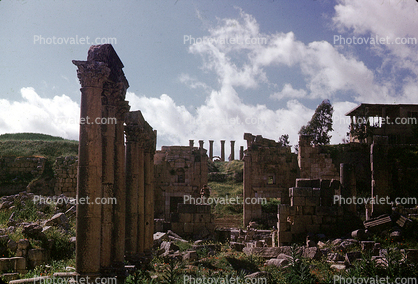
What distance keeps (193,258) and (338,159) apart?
20985mm

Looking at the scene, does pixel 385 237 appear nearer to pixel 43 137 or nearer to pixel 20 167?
pixel 20 167

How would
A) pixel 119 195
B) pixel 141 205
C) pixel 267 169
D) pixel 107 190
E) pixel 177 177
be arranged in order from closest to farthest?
1. pixel 107 190
2. pixel 119 195
3. pixel 141 205
4. pixel 267 169
5. pixel 177 177

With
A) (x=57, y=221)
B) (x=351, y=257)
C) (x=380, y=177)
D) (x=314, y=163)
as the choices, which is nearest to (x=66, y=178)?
(x=57, y=221)

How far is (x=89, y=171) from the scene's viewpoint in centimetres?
847

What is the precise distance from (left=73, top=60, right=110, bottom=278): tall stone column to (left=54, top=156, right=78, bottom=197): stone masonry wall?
21.8 m

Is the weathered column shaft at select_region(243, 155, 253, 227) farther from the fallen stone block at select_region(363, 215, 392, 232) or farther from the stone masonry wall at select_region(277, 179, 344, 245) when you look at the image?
the fallen stone block at select_region(363, 215, 392, 232)

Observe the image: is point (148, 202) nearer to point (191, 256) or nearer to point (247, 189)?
point (191, 256)

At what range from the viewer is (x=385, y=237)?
16.7 metres

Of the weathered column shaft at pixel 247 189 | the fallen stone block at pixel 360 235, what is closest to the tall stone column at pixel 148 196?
the fallen stone block at pixel 360 235

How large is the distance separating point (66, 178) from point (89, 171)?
73.7ft

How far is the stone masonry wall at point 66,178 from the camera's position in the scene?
94.9 ft

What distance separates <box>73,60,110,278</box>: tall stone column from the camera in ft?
27.2

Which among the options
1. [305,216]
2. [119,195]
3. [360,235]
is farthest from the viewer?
[305,216]

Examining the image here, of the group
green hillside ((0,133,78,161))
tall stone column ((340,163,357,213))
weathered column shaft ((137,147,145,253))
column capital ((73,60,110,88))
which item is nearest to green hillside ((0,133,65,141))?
green hillside ((0,133,78,161))
